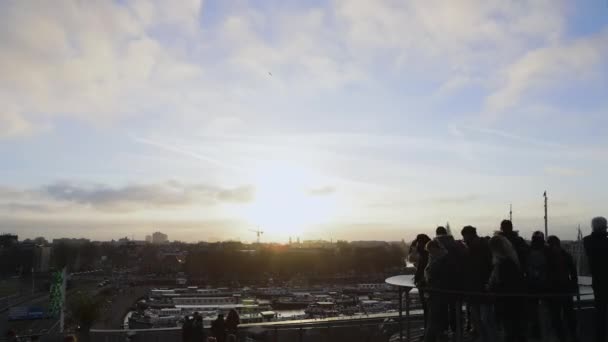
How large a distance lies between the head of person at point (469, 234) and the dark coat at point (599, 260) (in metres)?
1.70

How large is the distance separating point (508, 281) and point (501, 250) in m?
0.42

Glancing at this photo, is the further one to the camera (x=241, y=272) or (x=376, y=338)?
(x=241, y=272)

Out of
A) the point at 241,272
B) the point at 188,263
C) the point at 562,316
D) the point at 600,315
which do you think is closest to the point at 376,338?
the point at 562,316

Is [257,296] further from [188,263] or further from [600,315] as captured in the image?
[600,315]

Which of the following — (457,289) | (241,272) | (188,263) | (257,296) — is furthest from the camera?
(188,263)

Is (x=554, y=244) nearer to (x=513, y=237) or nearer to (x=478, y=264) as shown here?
(x=513, y=237)

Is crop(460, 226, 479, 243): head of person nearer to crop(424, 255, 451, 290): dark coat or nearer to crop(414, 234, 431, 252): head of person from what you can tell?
crop(414, 234, 431, 252): head of person

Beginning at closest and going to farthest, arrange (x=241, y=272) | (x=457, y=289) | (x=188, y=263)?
(x=457, y=289) → (x=241, y=272) → (x=188, y=263)

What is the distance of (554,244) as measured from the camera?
28.9 feet

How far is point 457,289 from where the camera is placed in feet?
28.3

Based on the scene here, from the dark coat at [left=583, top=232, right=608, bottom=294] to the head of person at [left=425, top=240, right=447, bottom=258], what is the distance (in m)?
1.98

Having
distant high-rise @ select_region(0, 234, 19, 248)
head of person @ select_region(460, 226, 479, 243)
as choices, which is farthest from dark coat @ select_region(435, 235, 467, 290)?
distant high-rise @ select_region(0, 234, 19, 248)

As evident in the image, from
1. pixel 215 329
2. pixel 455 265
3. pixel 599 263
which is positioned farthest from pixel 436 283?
pixel 215 329

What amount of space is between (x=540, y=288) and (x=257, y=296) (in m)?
108
